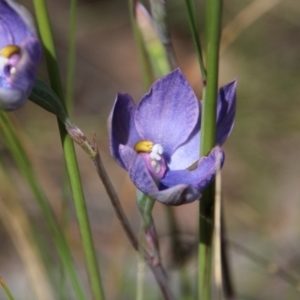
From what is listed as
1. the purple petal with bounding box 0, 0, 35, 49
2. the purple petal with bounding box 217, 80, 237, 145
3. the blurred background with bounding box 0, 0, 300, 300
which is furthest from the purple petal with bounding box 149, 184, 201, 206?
the blurred background with bounding box 0, 0, 300, 300

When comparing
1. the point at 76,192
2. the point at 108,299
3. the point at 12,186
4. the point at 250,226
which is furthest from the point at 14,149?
the point at 250,226

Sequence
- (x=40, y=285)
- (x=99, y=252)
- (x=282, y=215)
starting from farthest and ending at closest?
(x=282, y=215)
(x=99, y=252)
(x=40, y=285)

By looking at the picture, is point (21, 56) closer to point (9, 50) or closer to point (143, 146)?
point (9, 50)

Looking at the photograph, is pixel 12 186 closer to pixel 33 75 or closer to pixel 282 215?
pixel 33 75

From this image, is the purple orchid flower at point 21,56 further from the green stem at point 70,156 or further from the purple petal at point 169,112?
the purple petal at point 169,112

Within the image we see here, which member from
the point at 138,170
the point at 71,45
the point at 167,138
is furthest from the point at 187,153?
the point at 71,45

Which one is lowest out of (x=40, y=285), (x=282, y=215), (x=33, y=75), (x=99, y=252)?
(x=282, y=215)
